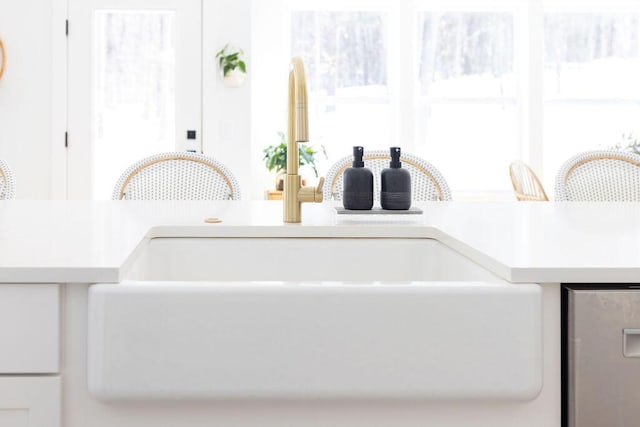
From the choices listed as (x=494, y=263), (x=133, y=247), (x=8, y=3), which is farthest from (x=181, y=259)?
(x=8, y=3)

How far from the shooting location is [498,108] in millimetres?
6137

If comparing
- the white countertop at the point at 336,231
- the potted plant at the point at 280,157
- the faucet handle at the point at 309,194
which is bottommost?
the white countertop at the point at 336,231

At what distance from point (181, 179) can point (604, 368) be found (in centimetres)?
182

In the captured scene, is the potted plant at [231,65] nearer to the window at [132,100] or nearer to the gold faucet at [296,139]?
the window at [132,100]

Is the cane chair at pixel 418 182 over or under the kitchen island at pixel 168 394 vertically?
over

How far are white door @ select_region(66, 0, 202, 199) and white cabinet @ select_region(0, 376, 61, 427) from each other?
4479 mm

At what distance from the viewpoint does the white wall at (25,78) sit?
518 cm

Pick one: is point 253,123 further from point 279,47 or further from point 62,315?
point 62,315

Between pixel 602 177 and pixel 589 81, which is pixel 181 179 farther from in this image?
pixel 589 81

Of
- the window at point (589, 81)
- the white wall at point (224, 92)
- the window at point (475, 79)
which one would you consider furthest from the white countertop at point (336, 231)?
the window at point (589, 81)

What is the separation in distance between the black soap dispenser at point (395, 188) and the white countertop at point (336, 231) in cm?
3

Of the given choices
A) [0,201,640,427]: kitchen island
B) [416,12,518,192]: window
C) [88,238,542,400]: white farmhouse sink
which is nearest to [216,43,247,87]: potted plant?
[416,12,518,192]: window

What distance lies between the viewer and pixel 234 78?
519cm

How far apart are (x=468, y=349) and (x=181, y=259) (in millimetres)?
655
